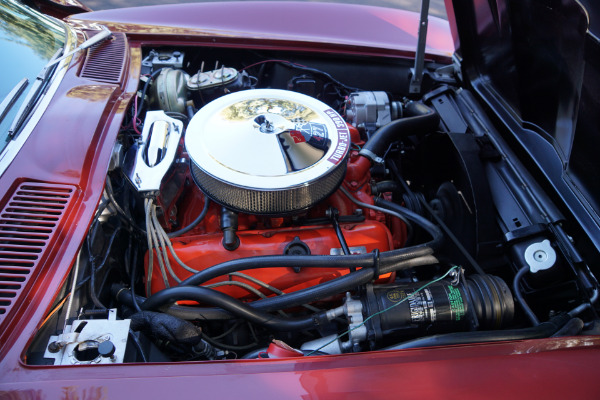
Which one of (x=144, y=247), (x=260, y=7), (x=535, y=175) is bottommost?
(x=144, y=247)

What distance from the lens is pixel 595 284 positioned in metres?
1.12

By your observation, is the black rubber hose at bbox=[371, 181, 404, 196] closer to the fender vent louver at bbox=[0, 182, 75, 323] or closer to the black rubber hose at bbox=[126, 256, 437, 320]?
the black rubber hose at bbox=[126, 256, 437, 320]

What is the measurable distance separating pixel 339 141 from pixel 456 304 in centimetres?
58

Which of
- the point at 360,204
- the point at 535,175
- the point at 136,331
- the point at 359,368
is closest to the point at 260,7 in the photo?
the point at 360,204

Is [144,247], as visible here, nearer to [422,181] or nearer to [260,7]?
[422,181]

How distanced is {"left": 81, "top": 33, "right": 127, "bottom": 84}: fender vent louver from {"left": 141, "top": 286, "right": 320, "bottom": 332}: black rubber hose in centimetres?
86

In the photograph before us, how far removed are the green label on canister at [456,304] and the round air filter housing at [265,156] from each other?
450mm

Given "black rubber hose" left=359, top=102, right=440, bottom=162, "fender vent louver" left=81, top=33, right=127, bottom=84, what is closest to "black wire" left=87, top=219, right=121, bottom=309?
"fender vent louver" left=81, top=33, right=127, bottom=84

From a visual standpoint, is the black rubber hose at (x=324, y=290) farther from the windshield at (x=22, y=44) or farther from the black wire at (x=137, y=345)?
the windshield at (x=22, y=44)

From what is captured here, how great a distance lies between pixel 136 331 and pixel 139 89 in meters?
1.06

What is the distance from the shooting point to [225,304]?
3.59 feet

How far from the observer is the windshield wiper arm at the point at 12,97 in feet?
4.06

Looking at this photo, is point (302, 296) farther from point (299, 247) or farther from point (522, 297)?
point (522, 297)

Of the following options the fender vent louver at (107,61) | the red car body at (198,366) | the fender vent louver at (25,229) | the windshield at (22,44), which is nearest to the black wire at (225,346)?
the red car body at (198,366)
